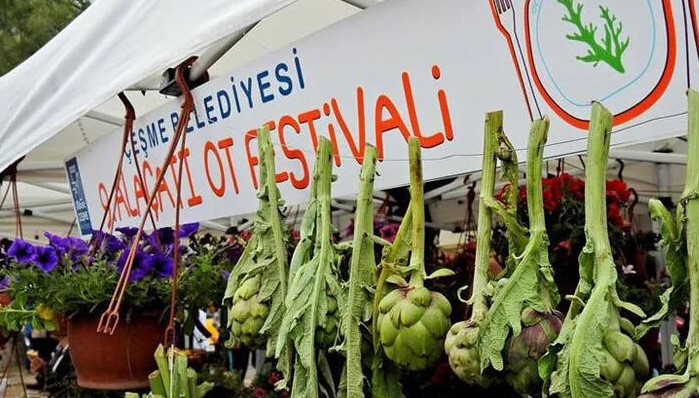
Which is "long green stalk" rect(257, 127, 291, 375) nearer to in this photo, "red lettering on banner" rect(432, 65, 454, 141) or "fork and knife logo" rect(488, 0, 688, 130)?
"red lettering on banner" rect(432, 65, 454, 141)

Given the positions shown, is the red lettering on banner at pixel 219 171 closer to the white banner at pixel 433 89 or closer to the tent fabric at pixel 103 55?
the white banner at pixel 433 89

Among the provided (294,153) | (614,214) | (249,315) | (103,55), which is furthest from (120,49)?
(614,214)

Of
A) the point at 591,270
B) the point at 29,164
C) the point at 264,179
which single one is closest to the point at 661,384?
the point at 591,270

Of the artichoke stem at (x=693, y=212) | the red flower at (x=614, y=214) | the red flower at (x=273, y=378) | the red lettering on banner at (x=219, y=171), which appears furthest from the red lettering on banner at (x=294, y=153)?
the red flower at (x=273, y=378)

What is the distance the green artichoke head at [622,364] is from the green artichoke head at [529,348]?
0.21 ft

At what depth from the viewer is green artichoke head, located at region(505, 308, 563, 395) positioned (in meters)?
0.68

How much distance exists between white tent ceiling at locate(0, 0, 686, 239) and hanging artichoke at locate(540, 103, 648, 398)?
64 cm

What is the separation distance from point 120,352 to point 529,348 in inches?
36.2

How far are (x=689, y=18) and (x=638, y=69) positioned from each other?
66 millimetres

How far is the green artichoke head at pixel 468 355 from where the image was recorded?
27.6 inches

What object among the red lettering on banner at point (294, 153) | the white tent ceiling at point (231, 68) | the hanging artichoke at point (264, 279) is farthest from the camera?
the white tent ceiling at point (231, 68)

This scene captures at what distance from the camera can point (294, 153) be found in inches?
47.9

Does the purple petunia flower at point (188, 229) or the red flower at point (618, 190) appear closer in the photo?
the purple petunia flower at point (188, 229)

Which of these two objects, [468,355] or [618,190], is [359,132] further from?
[618,190]
